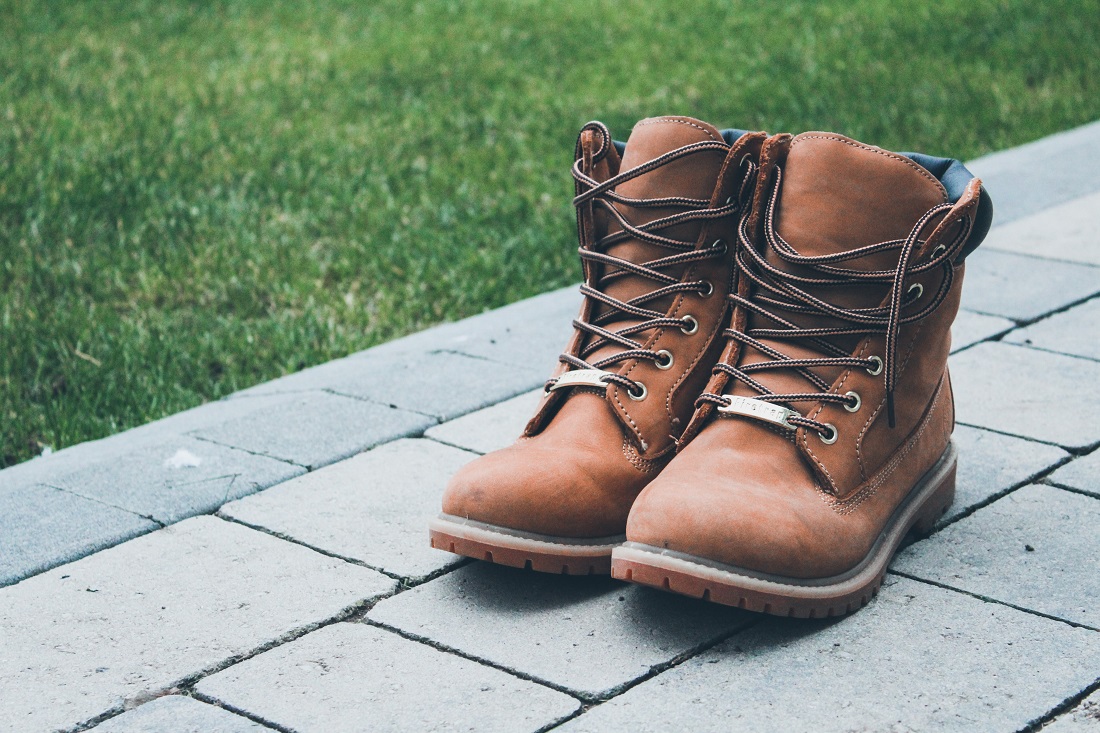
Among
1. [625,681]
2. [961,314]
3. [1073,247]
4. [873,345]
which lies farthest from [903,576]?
[1073,247]

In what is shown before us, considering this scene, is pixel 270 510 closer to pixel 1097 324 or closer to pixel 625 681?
pixel 625 681

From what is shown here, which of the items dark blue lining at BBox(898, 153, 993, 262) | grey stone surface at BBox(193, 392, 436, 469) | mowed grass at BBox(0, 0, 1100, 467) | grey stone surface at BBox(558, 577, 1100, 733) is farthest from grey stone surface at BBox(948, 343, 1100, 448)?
mowed grass at BBox(0, 0, 1100, 467)

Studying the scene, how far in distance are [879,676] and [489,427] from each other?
1.08 m

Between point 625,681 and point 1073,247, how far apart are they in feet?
8.06

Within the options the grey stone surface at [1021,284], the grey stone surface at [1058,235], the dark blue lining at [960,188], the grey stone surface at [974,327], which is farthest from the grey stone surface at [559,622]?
the grey stone surface at [1058,235]

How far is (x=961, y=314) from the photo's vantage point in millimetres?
3047

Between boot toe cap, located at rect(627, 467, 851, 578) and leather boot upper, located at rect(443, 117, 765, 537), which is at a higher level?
leather boot upper, located at rect(443, 117, 765, 537)

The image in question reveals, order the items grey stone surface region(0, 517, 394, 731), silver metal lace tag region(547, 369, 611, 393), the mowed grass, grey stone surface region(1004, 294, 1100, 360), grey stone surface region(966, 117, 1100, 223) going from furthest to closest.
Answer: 1. grey stone surface region(966, 117, 1100, 223)
2. the mowed grass
3. grey stone surface region(1004, 294, 1100, 360)
4. silver metal lace tag region(547, 369, 611, 393)
5. grey stone surface region(0, 517, 394, 731)

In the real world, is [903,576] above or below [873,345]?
below

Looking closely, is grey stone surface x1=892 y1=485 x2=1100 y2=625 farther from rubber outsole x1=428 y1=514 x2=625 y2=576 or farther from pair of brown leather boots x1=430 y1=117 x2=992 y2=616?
rubber outsole x1=428 y1=514 x2=625 y2=576

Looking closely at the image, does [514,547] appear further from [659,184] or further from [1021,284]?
[1021,284]

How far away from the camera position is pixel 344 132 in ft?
18.0

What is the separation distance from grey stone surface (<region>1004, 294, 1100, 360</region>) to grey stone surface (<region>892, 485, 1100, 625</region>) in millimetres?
743

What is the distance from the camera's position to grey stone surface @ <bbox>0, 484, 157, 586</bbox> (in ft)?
6.57
